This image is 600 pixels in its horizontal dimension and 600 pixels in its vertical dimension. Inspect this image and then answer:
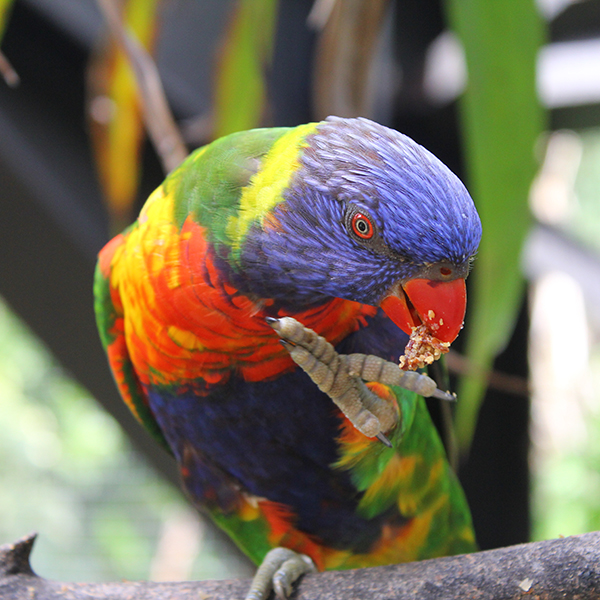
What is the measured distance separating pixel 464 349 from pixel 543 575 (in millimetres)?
1450

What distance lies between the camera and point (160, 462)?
89.8 inches

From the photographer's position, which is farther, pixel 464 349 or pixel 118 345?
pixel 464 349

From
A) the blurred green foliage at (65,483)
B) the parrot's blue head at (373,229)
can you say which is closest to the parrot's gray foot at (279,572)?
the parrot's blue head at (373,229)

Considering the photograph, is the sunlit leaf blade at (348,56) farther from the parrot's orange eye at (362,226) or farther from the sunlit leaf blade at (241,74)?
the parrot's orange eye at (362,226)

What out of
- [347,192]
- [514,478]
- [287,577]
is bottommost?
[514,478]

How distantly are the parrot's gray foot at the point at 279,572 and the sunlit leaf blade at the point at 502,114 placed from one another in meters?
0.59

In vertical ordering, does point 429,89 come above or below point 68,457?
above

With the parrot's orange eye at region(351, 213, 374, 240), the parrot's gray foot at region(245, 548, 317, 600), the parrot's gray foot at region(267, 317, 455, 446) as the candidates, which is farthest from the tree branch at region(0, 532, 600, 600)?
the parrot's orange eye at region(351, 213, 374, 240)

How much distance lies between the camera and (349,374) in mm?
881

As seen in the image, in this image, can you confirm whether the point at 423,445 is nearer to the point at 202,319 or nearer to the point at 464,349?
the point at 202,319

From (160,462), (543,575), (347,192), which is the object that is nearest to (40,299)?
(160,462)

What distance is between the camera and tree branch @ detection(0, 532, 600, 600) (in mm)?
758

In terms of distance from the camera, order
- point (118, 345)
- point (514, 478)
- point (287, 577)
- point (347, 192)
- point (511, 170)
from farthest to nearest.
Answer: point (514, 478), point (118, 345), point (287, 577), point (511, 170), point (347, 192)

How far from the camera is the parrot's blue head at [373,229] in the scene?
2.33 ft
